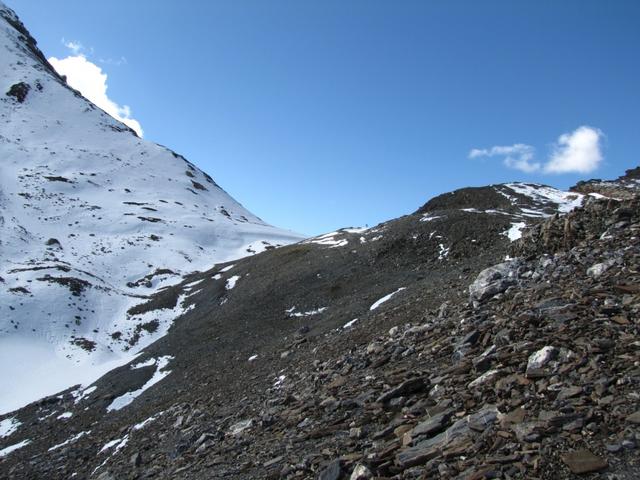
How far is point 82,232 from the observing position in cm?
8275

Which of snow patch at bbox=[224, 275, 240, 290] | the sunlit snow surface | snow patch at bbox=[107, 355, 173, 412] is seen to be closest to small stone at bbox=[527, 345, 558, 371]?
snow patch at bbox=[107, 355, 173, 412]

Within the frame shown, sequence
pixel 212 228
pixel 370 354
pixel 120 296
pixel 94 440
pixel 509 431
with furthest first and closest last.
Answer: pixel 212 228
pixel 120 296
pixel 94 440
pixel 370 354
pixel 509 431

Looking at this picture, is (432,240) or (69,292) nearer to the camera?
(432,240)

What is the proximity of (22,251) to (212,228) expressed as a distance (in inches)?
1508

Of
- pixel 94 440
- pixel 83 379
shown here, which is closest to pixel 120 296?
pixel 83 379

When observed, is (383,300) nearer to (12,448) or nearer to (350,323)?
(350,323)

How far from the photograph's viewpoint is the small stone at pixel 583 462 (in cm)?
590

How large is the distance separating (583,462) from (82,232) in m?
90.9

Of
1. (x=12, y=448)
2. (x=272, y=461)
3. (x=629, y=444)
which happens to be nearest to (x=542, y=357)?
(x=629, y=444)

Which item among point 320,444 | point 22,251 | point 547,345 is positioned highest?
point 22,251

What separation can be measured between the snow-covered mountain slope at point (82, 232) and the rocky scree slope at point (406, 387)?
39.9ft

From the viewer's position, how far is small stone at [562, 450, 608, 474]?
5.90 meters

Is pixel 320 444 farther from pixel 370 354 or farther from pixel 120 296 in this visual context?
pixel 120 296

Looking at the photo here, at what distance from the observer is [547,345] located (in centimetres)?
955
